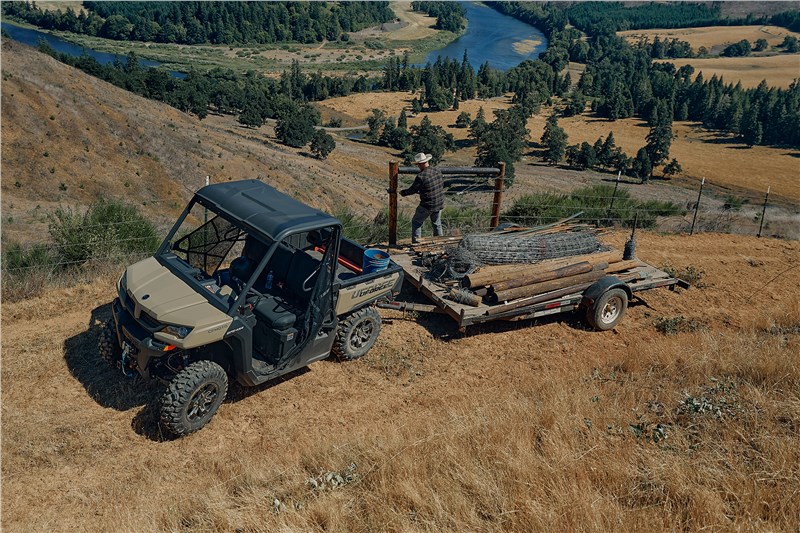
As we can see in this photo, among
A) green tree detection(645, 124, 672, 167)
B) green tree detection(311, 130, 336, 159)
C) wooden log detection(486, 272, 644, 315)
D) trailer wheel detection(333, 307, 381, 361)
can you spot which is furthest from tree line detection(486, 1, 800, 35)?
trailer wheel detection(333, 307, 381, 361)

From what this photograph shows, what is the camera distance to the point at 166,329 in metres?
5.88

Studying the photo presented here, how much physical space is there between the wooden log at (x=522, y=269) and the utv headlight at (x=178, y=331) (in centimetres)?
448

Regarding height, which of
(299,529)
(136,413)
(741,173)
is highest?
(299,529)

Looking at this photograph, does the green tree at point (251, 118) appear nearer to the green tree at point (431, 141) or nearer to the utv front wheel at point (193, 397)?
the green tree at point (431, 141)

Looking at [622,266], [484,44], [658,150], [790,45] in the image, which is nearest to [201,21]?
[484,44]

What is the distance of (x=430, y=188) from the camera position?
32.9 feet

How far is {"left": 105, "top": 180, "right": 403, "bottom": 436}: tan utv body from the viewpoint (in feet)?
19.6

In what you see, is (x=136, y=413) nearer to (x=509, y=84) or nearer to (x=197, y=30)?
(x=509, y=84)

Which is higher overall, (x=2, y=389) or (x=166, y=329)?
(x=166, y=329)

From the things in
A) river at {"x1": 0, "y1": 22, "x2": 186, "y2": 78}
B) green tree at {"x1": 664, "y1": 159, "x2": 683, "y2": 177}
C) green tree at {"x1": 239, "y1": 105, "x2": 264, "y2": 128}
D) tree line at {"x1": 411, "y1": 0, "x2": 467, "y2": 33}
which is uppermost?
tree line at {"x1": 411, "y1": 0, "x2": 467, "y2": 33}

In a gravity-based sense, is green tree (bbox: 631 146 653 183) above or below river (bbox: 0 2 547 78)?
below

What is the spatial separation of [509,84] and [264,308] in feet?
371

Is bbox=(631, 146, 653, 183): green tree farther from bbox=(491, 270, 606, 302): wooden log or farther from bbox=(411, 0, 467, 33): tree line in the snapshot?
bbox=(411, 0, 467, 33): tree line

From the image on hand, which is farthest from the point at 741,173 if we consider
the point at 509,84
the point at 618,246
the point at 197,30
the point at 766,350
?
the point at 197,30
